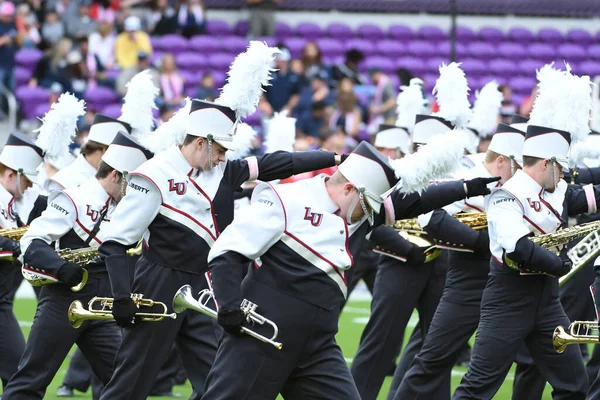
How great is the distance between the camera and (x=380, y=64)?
2103 cm

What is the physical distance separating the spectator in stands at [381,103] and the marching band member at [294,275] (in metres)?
11.9

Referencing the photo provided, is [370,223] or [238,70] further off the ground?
[238,70]

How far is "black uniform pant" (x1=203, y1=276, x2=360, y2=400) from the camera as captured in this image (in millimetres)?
5473

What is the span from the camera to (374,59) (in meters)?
21.2

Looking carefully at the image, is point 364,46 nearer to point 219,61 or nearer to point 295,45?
point 295,45

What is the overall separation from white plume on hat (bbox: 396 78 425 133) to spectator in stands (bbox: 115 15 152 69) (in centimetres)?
956

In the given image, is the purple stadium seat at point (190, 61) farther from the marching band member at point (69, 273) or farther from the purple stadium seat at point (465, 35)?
the marching band member at point (69, 273)

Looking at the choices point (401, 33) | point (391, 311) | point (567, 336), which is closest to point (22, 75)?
point (401, 33)

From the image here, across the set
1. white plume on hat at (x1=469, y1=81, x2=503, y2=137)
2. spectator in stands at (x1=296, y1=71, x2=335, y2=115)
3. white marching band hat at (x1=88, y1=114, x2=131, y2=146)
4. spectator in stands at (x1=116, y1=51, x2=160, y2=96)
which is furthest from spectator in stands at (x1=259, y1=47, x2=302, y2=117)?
white marching band hat at (x1=88, y1=114, x2=131, y2=146)

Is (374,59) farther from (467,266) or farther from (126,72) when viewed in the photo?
(467,266)

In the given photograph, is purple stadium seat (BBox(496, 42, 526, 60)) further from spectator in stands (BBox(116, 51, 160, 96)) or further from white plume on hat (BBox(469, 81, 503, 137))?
white plume on hat (BBox(469, 81, 503, 137))

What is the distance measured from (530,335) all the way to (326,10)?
16690 millimetres

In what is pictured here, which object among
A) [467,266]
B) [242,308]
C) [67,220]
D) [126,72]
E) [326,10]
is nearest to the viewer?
[242,308]

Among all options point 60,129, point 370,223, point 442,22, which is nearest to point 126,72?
point 442,22
